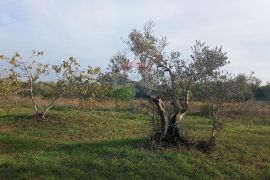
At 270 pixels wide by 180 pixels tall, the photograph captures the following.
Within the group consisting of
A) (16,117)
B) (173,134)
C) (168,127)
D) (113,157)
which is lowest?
(113,157)

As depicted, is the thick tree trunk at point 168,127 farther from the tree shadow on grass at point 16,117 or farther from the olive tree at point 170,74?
the tree shadow on grass at point 16,117

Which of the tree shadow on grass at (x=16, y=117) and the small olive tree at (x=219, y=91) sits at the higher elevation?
the small olive tree at (x=219, y=91)

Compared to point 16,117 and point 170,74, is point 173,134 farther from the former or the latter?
point 16,117

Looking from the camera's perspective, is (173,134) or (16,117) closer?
(173,134)

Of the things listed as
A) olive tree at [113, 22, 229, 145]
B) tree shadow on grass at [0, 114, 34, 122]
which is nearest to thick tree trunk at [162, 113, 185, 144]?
olive tree at [113, 22, 229, 145]

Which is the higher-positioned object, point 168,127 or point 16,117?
point 16,117

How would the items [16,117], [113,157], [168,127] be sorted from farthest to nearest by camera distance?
[16,117] → [168,127] → [113,157]

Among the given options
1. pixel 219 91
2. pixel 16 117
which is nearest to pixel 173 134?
pixel 219 91

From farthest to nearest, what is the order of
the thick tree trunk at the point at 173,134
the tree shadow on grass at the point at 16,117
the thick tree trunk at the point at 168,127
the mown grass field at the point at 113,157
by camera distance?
the tree shadow on grass at the point at 16,117, the thick tree trunk at the point at 173,134, the thick tree trunk at the point at 168,127, the mown grass field at the point at 113,157

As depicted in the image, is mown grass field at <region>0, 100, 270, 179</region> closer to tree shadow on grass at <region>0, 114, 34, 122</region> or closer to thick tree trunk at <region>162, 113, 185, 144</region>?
thick tree trunk at <region>162, 113, 185, 144</region>

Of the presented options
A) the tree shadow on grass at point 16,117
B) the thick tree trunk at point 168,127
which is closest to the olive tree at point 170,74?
the thick tree trunk at point 168,127

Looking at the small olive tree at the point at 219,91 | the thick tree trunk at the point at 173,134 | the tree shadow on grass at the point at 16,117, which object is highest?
the small olive tree at the point at 219,91

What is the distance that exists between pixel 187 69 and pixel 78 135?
5427 millimetres

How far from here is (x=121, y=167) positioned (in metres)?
11.3
